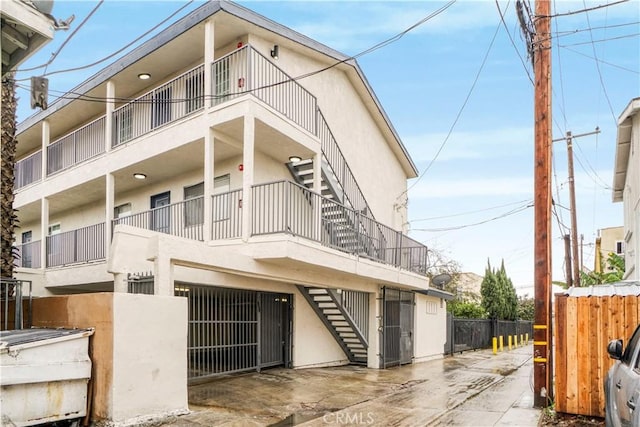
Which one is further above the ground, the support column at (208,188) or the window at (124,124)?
the window at (124,124)

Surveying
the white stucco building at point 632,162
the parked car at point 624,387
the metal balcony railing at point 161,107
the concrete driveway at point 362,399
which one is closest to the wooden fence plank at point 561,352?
the concrete driveway at point 362,399

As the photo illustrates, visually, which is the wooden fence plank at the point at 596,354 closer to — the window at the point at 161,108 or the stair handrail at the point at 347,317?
the stair handrail at the point at 347,317

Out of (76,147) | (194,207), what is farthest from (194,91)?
(76,147)

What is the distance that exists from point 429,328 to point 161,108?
42.1 ft

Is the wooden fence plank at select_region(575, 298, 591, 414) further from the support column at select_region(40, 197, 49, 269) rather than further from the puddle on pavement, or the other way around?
the support column at select_region(40, 197, 49, 269)

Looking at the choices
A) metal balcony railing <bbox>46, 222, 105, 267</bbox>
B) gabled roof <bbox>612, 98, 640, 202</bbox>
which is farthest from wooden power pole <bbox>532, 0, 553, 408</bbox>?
metal balcony railing <bbox>46, 222, 105, 267</bbox>

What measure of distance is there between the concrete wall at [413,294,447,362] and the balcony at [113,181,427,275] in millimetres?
3220

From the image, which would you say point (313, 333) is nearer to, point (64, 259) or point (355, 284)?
point (355, 284)

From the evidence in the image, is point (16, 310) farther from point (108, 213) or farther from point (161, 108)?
point (161, 108)

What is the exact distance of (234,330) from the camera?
13.3 m

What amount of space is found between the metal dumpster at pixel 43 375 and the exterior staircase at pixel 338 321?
7868 mm

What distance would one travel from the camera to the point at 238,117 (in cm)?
1165

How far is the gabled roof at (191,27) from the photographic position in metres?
12.3

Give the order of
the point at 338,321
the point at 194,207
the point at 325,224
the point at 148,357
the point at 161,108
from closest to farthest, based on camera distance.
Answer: the point at 148,357, the point at 325,224, the point at 194,207, the point at 161,108, the point at 338,321
